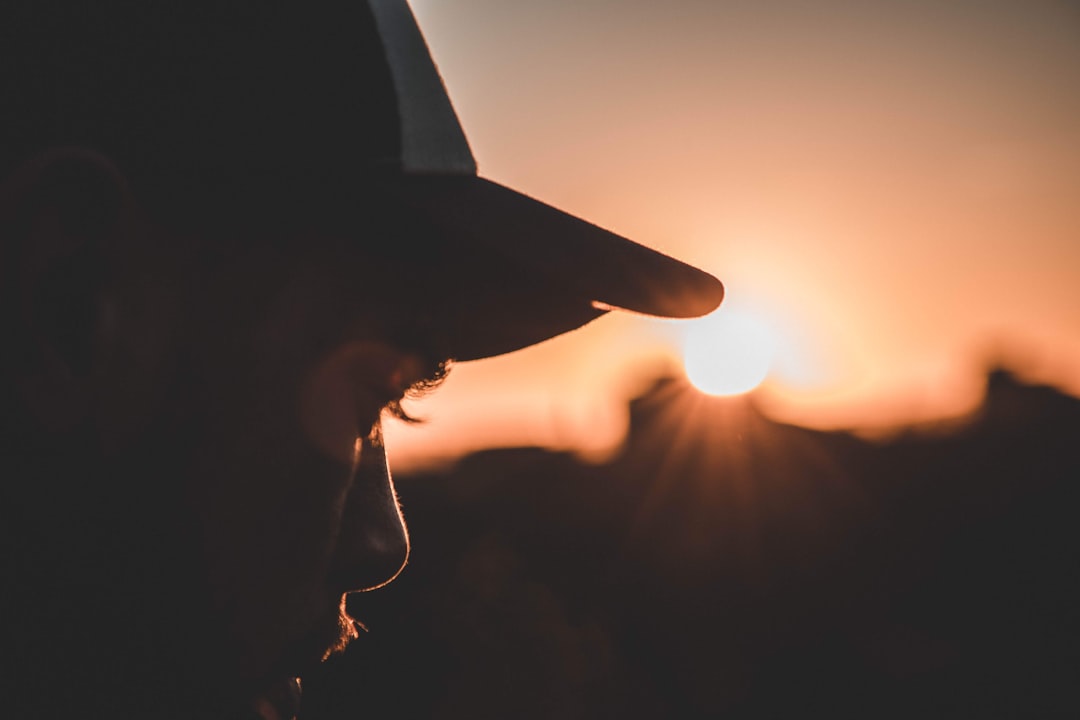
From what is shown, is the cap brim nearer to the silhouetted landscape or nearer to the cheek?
the cheek

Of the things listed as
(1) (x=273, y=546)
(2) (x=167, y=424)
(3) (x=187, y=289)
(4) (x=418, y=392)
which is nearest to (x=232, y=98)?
(3) (x=187, y=289)

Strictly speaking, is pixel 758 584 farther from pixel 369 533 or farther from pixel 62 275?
pixel 62 275

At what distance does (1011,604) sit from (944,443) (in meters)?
11.0

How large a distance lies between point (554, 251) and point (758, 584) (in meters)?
26.4

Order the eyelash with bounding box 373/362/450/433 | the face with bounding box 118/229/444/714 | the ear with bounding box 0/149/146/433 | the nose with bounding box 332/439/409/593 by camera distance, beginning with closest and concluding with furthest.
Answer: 1. the ear with bounding box 0/149/146/433
2. the face with bounding box 118/229/444/714
3. the nose with bounding box 332/439/409/593
4. the eyelash with bounding box 373/362/450/433

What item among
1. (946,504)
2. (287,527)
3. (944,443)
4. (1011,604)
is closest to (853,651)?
(1011,604)

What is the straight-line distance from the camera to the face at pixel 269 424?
3.86 ft

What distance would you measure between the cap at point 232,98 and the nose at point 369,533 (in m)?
0.79

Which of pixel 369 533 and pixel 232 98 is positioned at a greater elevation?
pixel 232 98

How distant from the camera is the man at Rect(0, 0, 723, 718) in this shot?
42.6 inches

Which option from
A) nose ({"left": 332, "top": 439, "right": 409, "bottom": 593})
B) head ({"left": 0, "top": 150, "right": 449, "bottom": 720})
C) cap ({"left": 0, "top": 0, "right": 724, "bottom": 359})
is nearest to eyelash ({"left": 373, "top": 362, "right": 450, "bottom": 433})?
nose ({"left": 332, "top": 439, "right": 409, "bottom": 593})

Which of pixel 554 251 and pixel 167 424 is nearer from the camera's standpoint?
pixel 167 424

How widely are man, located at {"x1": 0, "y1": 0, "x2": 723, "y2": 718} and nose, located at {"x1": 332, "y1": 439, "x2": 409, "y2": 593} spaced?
0.41 metres

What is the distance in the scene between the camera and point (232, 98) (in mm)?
1134
